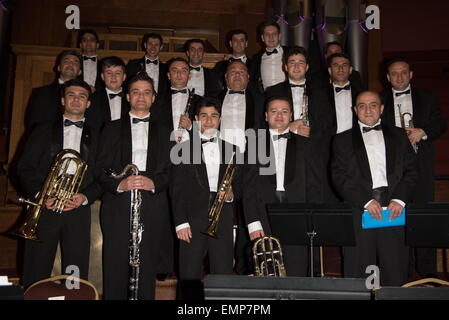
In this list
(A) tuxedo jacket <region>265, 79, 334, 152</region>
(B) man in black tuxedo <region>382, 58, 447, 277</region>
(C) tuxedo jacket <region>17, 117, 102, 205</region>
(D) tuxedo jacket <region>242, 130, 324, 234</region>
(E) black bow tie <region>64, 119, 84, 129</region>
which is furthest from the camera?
(A) tuxedo jacket <region>265, 79, 334, 152</region>

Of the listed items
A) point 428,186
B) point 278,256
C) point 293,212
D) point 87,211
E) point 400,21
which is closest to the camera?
point 293,212

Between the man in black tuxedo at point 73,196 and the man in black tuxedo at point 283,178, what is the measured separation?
1150 millimetres

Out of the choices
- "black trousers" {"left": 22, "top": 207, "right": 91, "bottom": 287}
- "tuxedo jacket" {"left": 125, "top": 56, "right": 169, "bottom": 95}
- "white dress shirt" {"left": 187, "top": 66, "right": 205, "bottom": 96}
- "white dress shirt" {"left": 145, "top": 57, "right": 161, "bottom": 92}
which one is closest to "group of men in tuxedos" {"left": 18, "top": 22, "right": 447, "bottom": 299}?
"black trousers" {"left": 22, "top": 207, "right": 91, "bottom": 287}

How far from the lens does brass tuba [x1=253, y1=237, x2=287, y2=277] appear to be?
10.1ft

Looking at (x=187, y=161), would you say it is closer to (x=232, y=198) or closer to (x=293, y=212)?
(x=232, y=198)

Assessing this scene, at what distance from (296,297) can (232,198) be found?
1.68 m

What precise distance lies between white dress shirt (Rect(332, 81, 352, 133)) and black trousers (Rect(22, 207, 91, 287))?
2.32 meters

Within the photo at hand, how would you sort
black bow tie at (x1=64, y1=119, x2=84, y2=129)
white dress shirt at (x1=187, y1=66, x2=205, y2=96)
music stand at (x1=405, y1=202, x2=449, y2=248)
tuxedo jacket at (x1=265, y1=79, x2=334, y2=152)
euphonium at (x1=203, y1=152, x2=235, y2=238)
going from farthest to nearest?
1. white dress shirt at (x1=187, y1=66, x2=205, y2=96)
2. tuxedo jacket at (x1=265, y1=79, x2=334, y2=152)
3. black bow tie at (x1=64, y1=119, x2=84, y2=129)
4. euphonium at (x1=203, y1=152, x2=235, y2=238)
5. music stand at (x1=405, y1=202, x2=449, y2=248)

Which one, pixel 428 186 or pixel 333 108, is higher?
pixel 333 108

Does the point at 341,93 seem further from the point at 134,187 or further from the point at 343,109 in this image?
the point at 134,187

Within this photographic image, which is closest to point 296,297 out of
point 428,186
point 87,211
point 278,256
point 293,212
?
point 293,212

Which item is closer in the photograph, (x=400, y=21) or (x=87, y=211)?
(x=87, y=211)

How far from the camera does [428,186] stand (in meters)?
3.94

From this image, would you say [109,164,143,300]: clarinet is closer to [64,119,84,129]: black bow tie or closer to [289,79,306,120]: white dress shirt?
[64,119,84,129]: black bow tie
